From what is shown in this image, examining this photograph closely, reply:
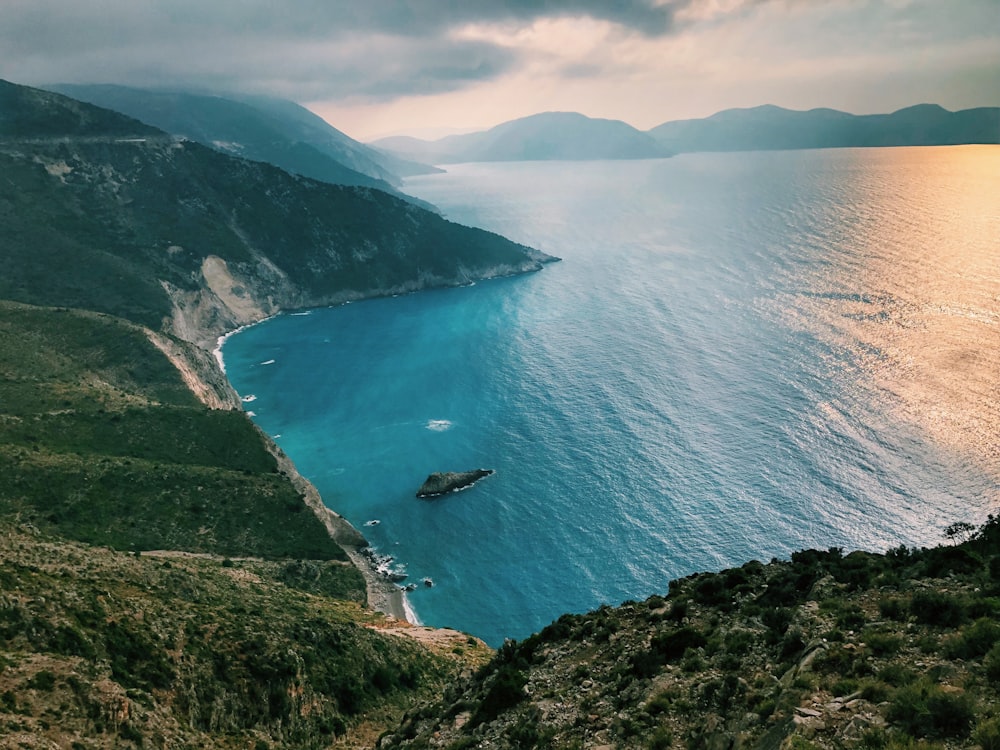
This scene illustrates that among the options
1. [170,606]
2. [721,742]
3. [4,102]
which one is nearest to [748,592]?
[721,742]

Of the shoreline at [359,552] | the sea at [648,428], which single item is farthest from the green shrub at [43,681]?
the sea at [648,428]

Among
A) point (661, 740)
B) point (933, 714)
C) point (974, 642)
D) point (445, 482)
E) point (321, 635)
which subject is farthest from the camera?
point (445, 482)

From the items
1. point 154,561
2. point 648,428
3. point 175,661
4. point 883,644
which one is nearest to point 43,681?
point 175,661

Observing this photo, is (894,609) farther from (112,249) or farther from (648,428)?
(112,249)

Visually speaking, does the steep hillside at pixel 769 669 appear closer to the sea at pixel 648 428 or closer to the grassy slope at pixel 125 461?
the sea at pixel 648 428

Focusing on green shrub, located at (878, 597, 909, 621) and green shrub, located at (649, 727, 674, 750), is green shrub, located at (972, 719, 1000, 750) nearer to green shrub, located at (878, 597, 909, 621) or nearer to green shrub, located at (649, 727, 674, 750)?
green shrub, located at (649, 727, 674, 750)

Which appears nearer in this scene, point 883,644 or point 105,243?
point 883,644

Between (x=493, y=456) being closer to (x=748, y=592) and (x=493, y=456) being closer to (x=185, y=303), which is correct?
(x=748, y=592)

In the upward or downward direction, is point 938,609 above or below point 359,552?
above
